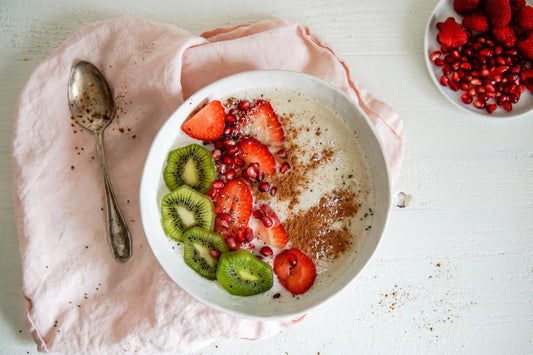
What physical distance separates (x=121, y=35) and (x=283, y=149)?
2.33ft

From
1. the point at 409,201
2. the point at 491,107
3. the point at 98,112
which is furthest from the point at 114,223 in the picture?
the point at 491,107

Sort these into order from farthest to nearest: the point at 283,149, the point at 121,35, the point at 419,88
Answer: the point at 419,88 → the point at 121,35 → the point at 283,149

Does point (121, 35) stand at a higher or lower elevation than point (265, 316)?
higher

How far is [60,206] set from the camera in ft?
4.75

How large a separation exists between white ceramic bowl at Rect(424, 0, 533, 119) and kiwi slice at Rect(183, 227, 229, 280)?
1.00 meters

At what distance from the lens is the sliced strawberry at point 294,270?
1.31 meters

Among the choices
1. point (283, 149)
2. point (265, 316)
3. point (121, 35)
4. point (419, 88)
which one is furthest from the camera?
point (419, 88)

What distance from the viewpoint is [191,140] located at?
4.40ft

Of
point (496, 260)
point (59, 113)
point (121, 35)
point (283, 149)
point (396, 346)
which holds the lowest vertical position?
point (396, 346)

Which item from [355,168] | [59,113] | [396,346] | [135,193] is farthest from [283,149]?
[396,346]

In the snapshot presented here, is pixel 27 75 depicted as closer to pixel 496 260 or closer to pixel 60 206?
pixel 60 206

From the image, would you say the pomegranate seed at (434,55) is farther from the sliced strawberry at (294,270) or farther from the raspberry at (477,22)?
the sliced strawberry at (294,270)

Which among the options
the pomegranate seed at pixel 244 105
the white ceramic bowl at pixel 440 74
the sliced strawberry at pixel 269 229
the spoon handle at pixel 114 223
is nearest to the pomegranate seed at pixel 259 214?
the sliced strawberry at pixel 269 229

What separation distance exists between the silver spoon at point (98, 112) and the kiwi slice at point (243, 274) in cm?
39
